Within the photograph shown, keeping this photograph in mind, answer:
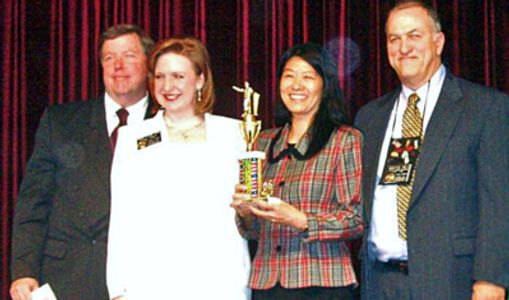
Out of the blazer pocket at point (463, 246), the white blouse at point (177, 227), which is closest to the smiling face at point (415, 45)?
the blazer pocket at point (463, 246)

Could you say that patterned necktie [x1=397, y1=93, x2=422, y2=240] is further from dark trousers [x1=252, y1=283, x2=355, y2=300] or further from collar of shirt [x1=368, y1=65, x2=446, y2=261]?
dark trousers [x1=252, y1=283, x2=355, y2=300]

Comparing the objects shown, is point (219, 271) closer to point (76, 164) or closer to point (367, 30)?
point (76, 164)

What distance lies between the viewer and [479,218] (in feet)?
9.97

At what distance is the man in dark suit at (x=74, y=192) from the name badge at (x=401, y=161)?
1187 millimetres

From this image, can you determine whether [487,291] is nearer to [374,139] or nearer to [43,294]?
[374,139]

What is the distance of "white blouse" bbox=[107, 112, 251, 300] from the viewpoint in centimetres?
312

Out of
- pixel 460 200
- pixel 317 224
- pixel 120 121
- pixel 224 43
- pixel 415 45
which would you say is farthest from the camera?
pixel 224 43

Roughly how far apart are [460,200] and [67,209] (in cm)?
170

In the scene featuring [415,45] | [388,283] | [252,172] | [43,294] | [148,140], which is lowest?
[43,294]

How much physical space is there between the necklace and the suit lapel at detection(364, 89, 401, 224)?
2.30 ft

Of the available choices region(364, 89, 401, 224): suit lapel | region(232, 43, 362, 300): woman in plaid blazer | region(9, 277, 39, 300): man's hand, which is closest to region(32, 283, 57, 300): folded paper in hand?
region(9, 277, 39, 300): man's hand

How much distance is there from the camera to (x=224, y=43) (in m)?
4.64

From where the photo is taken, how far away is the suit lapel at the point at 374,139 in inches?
129

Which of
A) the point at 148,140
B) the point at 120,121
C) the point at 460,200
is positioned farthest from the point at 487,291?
the point at 120,121
